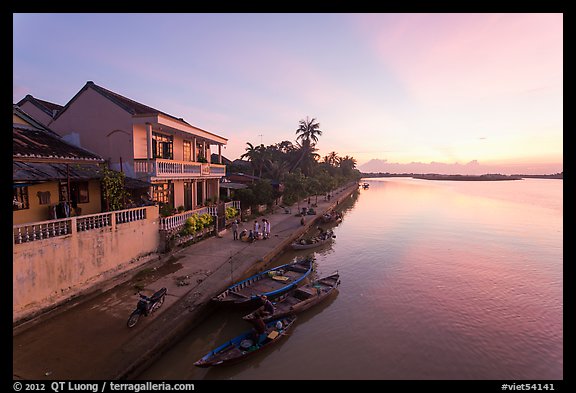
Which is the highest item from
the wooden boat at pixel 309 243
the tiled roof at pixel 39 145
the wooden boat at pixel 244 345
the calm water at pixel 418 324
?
the tiled roof at pixel 39 145

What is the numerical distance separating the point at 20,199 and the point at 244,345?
11.2m

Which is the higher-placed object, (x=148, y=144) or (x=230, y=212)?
(x=148, y=144)

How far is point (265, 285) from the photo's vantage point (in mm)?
13523

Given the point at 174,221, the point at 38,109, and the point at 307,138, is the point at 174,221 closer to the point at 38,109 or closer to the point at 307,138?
the point at 38,109

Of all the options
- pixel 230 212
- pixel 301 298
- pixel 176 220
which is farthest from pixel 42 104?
pixel 301 298

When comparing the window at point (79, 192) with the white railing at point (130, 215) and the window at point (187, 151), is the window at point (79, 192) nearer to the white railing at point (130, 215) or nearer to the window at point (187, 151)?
the white railing at point (130, 215)

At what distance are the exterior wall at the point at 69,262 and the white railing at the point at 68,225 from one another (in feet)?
0.56

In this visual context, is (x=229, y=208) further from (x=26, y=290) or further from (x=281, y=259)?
(x=26, y=290)

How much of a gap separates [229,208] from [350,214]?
23.3 metres

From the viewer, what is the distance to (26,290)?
899 centimetres

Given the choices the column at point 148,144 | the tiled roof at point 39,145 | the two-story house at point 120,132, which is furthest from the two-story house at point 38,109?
the column at point 148,144

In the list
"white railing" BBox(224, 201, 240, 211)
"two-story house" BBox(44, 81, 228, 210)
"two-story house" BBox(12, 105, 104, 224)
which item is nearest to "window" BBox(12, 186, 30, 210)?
"two-story house" BBox(12, 105, 104, 224)

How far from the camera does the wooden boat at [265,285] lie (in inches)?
457
